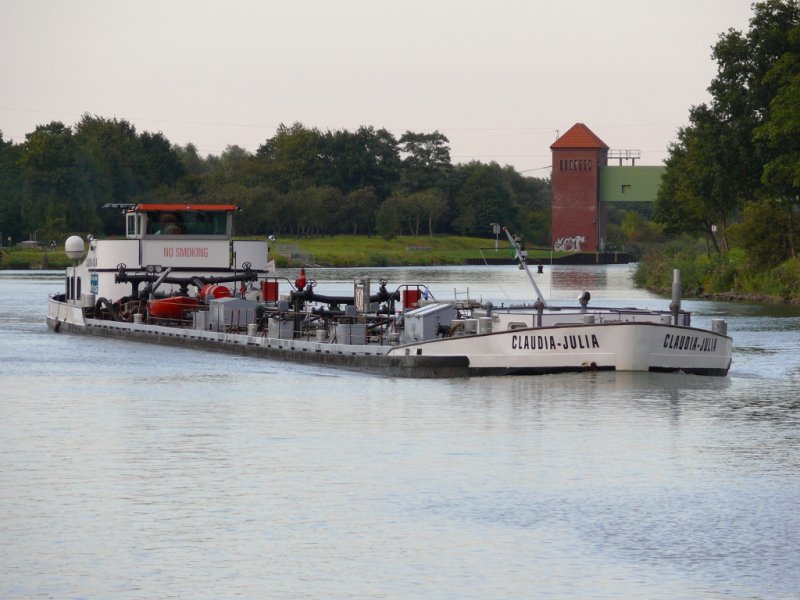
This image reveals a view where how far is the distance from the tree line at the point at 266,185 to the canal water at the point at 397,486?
358 feet

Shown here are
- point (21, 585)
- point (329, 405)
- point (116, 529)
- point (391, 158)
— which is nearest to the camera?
point (21, 585)

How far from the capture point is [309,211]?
6452 inches

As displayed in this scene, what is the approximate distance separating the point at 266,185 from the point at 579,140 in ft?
126

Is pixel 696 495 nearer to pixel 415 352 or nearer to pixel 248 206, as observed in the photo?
pixel 415 352

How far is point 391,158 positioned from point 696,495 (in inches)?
6967

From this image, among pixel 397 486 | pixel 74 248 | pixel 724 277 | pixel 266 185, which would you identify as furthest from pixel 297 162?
pixel 397 486

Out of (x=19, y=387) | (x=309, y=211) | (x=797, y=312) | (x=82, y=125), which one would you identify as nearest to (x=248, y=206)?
(x=309, y=211)

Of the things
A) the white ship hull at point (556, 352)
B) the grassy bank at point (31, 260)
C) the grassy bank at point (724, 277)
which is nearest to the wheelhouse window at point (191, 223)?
the white ship hull at point (556, 352)

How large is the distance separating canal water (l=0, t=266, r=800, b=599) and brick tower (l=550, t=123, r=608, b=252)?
146 meters

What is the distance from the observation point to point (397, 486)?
68.6ft

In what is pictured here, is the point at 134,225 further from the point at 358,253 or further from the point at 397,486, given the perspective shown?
the point at 358,253

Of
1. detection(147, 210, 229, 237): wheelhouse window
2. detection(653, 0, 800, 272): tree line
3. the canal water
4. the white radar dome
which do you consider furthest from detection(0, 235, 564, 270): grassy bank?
the canal water

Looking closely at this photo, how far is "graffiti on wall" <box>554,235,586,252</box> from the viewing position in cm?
18150

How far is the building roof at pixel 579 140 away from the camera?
184 meters
